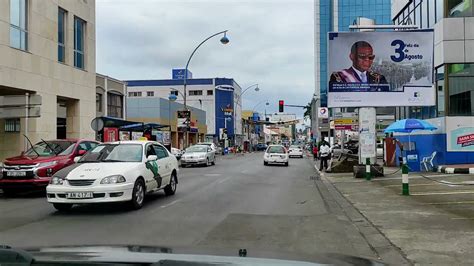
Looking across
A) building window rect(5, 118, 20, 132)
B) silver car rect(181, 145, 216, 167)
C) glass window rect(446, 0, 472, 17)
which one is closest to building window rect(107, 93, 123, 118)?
silver car rect(181, 145, 216, 167)

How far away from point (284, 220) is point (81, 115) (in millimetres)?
23402

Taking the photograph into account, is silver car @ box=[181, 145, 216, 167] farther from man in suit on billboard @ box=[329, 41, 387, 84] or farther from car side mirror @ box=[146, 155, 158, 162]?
car side mirror @ box=[146, 155, 158, 162]

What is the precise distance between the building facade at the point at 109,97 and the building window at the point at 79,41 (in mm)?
8093

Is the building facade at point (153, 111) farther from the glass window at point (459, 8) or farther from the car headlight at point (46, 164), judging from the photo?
the car headlight at point (46, 164)

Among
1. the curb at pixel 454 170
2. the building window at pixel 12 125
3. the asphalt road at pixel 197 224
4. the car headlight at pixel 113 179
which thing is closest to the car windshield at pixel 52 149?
the asphalt road at pixel 197 224

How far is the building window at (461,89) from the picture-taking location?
2189cm

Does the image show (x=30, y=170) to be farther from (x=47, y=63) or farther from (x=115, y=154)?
(x=47, y=63)

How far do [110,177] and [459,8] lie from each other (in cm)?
1845

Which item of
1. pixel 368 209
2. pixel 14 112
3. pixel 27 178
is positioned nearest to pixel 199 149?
pixel 14 112

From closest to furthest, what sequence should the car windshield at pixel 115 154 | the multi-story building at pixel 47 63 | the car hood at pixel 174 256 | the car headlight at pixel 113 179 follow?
1. the car hood at pixel 174 256
2. the car headlight at pixel 113 179
3. the car windshield at pixel 115 154
4. the multi-story building at pixel 47 63

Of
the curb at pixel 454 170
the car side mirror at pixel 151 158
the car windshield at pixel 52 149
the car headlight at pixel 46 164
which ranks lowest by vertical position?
the curb at pixel 454 170

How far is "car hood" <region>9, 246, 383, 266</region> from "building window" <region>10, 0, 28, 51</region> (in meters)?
23.4

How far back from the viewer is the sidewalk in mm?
6992

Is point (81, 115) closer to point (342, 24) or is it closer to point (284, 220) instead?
point (284, 220)
